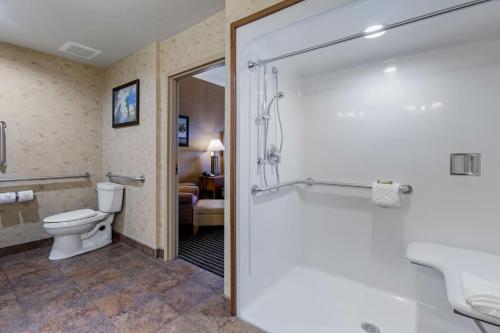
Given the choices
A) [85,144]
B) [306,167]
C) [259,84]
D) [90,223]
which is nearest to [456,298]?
[306,167]

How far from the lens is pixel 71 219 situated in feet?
8.21

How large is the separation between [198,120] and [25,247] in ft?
9.63

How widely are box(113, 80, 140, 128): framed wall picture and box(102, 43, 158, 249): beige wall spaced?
60 millimetres

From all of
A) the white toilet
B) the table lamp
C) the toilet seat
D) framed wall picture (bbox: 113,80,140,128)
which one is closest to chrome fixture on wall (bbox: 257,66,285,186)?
framed wall picture (bbox: 113,80,140,128)

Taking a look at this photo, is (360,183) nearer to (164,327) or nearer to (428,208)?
(428,208)

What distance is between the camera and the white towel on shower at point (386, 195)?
177 cm

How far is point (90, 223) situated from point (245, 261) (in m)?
1.96

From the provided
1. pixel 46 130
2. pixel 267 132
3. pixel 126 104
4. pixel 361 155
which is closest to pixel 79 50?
pixel 126 104

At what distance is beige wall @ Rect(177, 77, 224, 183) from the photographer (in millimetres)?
4258

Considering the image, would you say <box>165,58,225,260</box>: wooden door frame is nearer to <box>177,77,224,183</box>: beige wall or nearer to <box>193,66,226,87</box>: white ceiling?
<box>193,66,226,87</box>: white ceiling

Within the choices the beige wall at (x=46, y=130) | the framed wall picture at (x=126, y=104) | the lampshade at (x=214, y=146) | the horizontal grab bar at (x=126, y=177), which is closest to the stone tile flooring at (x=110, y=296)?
the beige wall at (x=46, y=130)

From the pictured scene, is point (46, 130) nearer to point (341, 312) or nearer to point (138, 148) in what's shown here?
point (138, 148)

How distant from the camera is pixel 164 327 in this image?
1.52 meters

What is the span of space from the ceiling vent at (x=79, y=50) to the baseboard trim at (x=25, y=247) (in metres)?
2.14
